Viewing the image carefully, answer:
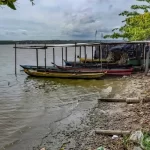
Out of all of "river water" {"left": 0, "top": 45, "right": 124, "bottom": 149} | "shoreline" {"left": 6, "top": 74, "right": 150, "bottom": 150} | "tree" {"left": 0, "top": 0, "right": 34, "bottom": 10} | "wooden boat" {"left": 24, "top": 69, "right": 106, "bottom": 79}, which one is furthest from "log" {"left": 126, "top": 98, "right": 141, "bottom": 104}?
"wooden boat" {"left": 24, "top": 69, "right": 106, "bottom": 79}

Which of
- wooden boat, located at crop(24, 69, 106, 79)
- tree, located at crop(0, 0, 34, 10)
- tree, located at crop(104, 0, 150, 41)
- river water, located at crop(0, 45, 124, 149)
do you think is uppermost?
tree, located at crop(104, 0, 150, 41)

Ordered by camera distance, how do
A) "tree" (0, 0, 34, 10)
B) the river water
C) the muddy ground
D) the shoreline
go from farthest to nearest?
the river water < the shoreline < the muddy ground < "tree" (0, 0, 34, 10)

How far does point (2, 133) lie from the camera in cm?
816

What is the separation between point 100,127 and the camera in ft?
24.6

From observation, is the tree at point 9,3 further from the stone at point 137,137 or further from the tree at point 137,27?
the tree at point 137,27

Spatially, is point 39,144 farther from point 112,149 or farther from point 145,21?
point 145,21

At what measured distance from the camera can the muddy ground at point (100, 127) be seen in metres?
5.98

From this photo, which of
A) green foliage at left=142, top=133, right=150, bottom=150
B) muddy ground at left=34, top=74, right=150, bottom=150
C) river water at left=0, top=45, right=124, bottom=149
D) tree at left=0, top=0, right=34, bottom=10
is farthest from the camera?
river water at left=0, top=45, right=124, bottom=149

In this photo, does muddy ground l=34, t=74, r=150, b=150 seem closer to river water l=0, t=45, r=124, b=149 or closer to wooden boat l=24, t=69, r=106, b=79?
river water l=0, t=45, r=124, b=149

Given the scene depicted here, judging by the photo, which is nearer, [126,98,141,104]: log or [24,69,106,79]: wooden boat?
[126,98,141,104]: log

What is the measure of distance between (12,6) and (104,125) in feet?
19.9

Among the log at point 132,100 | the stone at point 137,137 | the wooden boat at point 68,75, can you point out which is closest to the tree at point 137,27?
the wooden boat at point 68,75

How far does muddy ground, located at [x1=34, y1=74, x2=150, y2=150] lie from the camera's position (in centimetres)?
598

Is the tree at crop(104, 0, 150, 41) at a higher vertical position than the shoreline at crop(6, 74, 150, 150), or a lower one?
higher
